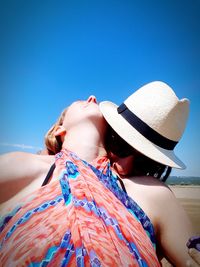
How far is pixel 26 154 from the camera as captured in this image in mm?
1509

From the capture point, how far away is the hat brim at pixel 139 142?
1.72 m

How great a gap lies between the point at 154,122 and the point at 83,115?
50 centimetres

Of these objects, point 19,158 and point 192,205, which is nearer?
point 19,158

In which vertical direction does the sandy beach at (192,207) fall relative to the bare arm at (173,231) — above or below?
below

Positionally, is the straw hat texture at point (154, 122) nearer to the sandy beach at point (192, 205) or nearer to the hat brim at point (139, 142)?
the hat brim at point (139, 142)

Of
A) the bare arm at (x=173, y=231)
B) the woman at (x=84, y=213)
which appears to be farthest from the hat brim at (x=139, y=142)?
the bare arm at (x=173, y=231)

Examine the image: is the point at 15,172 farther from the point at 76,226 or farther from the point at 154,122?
the point at 154,122

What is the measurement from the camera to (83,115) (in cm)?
183

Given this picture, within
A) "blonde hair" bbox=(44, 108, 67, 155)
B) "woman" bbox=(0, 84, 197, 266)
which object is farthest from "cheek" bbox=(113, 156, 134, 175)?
"blonde hair" bbox=(44, 108, 67, 155)

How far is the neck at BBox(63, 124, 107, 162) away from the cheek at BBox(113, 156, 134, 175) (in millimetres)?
112

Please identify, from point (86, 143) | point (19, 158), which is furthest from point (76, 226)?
point (86, 143)

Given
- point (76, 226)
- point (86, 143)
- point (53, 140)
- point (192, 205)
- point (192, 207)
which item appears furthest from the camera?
point (192, 205)

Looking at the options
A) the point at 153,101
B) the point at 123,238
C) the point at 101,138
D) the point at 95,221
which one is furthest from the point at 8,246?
the point at 153,101

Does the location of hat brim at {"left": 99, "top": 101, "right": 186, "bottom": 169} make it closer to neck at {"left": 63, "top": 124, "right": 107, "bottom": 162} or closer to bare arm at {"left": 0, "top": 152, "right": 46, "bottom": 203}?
neck at {"left": 63, "top": 124, "right": 107, "bottom": 162}
